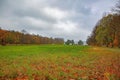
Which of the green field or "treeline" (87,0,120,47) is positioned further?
"treeline" (87,0,120,47)

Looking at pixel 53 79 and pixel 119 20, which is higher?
pixel 119 20

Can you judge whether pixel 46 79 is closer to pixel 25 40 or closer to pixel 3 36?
pixel 3 36

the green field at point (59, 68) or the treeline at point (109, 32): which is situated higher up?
the treeline at point (109, 32)

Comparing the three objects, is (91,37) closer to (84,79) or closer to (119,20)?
(119,20)

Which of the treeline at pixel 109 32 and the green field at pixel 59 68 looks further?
the treeline at pixel 109 32

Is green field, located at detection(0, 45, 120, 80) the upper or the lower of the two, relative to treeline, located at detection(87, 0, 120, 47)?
lower

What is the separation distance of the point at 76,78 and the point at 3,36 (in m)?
99.3

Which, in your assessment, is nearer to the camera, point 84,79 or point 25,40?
point 84,79

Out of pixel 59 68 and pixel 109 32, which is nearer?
pixel 59 68

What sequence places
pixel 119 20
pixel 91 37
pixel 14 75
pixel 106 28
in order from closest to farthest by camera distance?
pixel 14 75
pixel 119 20
pixel 106 28
pixel 91 37

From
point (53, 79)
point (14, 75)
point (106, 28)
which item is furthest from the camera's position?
point (106, 28)

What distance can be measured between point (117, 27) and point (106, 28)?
13.5 metres

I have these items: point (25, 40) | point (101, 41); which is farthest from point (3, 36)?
point (101, 41)

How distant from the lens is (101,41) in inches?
3583
